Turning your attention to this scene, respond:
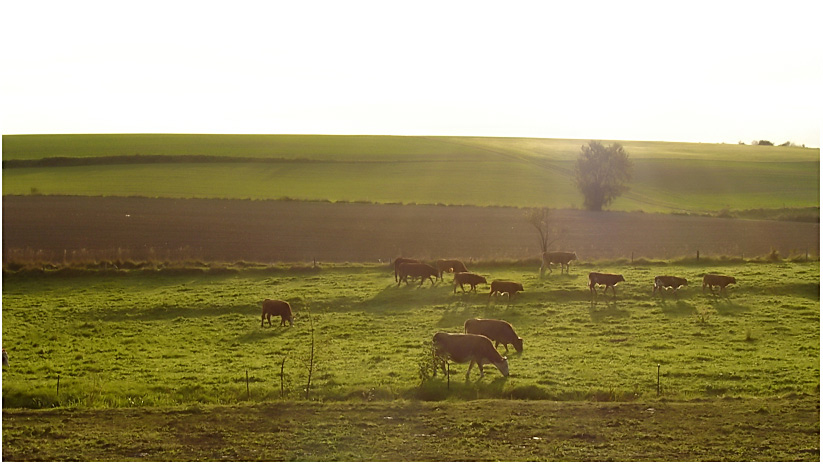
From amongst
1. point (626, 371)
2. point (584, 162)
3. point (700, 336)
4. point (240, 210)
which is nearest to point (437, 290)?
point (700, 336)

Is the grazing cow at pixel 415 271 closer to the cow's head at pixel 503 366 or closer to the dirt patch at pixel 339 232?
the dirt patch at pixel 339 232

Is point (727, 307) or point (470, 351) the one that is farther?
point (727, 307)

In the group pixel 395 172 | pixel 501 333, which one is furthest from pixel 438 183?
pixel 501 333

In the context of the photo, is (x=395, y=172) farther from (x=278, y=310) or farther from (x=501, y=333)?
(x=501, y=333)

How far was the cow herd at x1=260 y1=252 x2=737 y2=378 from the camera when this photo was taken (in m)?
19.5

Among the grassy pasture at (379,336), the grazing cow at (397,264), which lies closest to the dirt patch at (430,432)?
the grassy pasture at (379,336)

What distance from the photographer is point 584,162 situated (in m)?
72.2

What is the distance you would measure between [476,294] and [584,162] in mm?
44289

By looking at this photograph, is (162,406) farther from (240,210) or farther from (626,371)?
(240,210)

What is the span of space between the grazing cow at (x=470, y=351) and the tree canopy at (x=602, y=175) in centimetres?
5365

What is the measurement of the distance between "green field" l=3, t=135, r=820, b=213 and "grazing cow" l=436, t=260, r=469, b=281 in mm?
34896

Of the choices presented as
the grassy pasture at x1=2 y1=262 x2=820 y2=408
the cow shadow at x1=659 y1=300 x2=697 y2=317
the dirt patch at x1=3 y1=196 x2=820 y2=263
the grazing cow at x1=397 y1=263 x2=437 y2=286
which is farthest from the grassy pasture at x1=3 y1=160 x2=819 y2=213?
the cow shadow at x1=659 y1=300 x2=697 y2=317

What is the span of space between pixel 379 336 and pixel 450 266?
11276mm

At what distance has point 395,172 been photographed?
90.3 m
